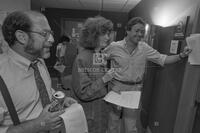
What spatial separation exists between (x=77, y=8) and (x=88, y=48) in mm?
968

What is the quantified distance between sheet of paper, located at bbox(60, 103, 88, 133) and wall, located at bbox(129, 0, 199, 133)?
2.46 ft

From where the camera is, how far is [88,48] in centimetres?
120

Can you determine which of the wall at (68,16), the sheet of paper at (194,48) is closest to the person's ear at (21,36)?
the sheet of paper at (194,48)

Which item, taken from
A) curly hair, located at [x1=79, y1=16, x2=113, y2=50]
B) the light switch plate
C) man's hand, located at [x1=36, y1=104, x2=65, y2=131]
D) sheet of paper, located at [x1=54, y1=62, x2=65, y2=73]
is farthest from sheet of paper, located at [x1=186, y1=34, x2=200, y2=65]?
sheet of paper, located at [x1=54, y1=62, x2=65, y2=73]

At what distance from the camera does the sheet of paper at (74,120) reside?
2.08ft

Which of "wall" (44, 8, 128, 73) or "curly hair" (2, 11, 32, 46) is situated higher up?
"wall" (44, 8, 128, 73)

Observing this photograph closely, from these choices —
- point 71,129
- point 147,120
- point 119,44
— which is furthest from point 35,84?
point 147,120

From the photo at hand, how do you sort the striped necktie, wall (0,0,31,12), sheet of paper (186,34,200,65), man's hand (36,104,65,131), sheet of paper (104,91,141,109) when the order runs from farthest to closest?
wall (0,0,31,12) → sheet of paper (104,91,141,109) → sheet of paper (186,34,200,65) → the striped necktie → man's hand (36,104,65,131)

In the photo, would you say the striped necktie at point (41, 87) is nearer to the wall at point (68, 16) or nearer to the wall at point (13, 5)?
the wall at point (68, 16)

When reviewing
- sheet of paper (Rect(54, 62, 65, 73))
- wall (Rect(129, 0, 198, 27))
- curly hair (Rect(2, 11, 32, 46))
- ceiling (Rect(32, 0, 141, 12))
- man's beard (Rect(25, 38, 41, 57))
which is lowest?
sheet of paper (Rect(54, 62, 65, 73))

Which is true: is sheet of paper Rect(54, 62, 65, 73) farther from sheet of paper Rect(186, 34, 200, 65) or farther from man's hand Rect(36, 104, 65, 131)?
sheet of paper Rect(186, 34, 200, 65)

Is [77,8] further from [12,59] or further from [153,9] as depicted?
[12,59]

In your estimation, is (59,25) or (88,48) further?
(59,25)

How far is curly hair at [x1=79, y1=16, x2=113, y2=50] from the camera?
1.17 meters
